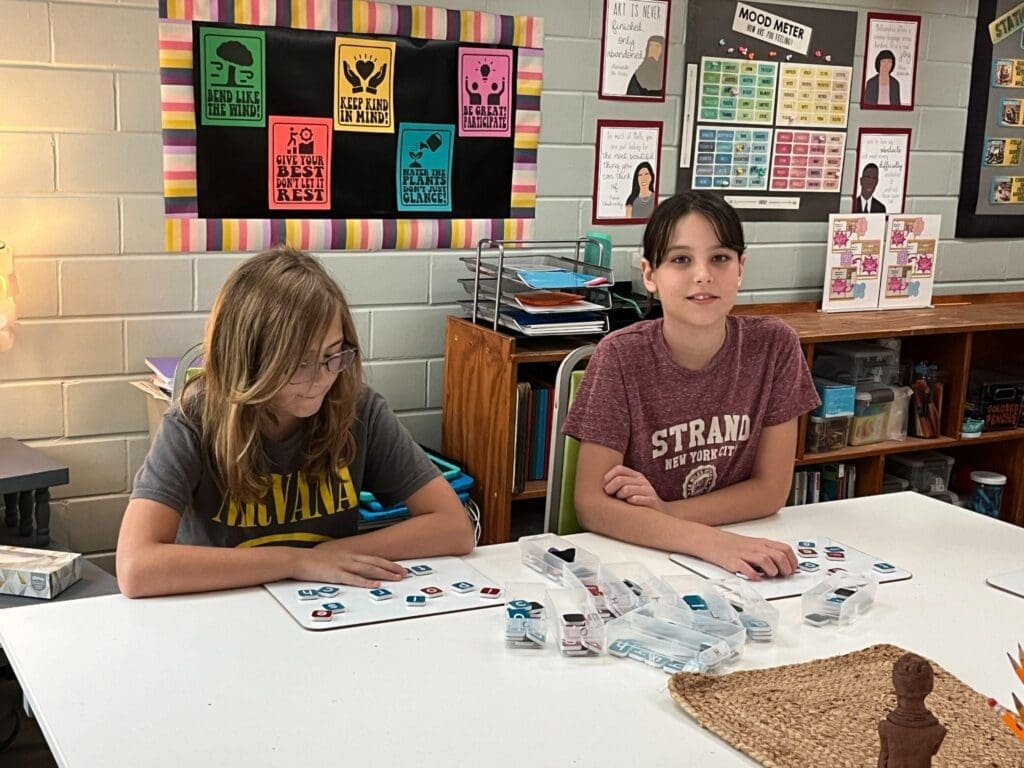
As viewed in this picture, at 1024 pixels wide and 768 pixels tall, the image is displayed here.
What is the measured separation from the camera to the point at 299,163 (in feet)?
10.2

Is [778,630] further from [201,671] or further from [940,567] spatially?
[201,671]

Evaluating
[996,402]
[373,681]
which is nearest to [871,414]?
[996,402]

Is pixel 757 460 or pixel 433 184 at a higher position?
pixel 433 184

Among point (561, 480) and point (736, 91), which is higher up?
point (736, 91)

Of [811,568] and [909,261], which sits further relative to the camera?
[909,261]

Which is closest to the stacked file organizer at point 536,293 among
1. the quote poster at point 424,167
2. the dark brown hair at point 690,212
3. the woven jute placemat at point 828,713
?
the quote poster at point 424,167

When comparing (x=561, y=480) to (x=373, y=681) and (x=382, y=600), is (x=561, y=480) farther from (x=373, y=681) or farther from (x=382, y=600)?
(x=373, y=681)

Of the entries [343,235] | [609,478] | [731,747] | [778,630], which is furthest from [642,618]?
[343,235]

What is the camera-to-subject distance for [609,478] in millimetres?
2115

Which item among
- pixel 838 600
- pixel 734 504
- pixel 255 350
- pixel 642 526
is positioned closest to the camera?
pixel 838 600

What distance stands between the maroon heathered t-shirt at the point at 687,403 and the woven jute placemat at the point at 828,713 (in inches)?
28.5

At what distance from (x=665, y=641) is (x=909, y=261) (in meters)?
2.80

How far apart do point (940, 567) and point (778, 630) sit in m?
0.44

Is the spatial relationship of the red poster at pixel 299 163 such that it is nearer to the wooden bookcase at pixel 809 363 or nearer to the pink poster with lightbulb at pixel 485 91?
the pink poster with lightbulb at pixel 485 91
